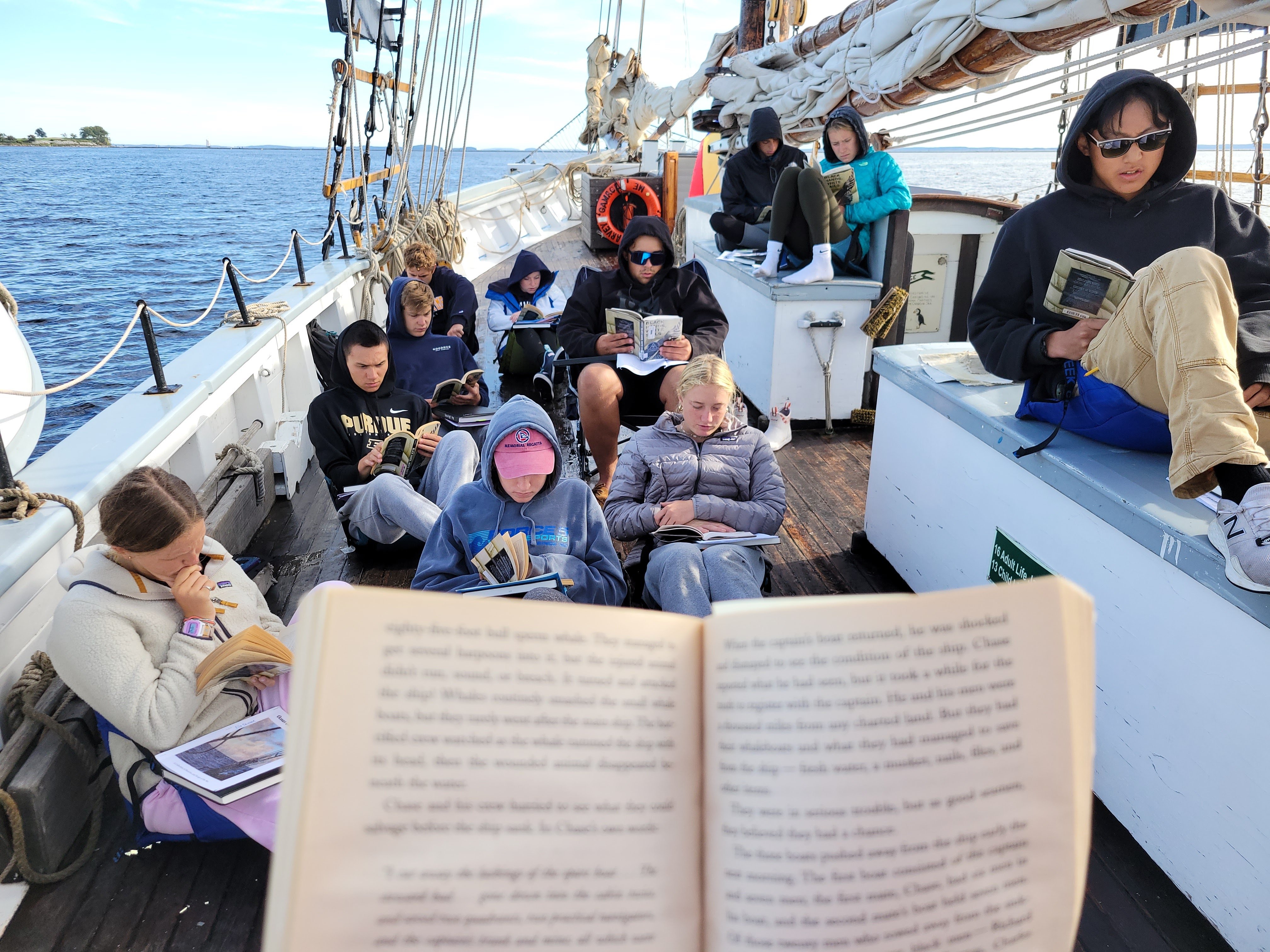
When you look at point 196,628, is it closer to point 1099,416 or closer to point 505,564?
point 505,564

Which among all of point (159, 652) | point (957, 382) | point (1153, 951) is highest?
point (957, 382)

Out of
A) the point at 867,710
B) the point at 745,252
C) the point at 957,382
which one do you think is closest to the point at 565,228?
the point at 745,252

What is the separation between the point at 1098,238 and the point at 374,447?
2359 mm

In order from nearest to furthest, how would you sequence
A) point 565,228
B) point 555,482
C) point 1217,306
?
point 1217,306 < point 555,482 < point 565,228

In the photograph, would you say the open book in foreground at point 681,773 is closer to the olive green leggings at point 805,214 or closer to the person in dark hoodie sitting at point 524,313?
the olive green leggings at point 805,214

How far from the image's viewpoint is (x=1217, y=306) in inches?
59.2

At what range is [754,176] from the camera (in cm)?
494

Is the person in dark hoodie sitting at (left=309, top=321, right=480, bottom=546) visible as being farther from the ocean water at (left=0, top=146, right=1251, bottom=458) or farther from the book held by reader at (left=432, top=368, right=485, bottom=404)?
the ocean water at (left=0, top=146, right=1251, bottom=458)

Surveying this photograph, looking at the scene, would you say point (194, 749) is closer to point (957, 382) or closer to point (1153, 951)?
point (1153, 951)

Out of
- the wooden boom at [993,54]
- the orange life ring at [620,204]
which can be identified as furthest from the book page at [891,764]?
the orange life ring at [620,204]

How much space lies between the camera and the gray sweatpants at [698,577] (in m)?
2.05

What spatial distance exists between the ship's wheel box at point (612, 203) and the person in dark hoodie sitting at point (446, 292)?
193 inches

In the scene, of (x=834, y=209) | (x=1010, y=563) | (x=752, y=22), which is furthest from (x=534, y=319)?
(x=752, y=22)

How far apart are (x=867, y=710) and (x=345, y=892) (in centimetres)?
40
